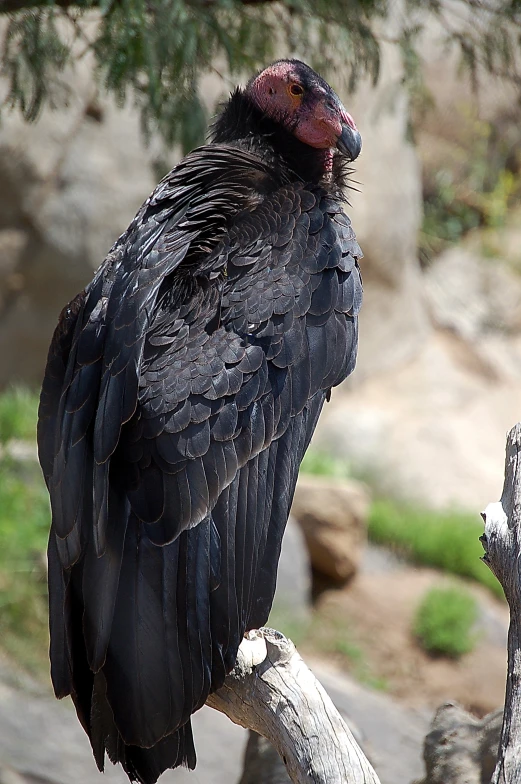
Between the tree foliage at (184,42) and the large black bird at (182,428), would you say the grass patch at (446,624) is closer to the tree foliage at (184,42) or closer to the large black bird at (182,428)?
the tree foliage at (184,42)

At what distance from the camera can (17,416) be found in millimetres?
6293

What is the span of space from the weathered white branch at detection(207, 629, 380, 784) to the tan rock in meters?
4.20

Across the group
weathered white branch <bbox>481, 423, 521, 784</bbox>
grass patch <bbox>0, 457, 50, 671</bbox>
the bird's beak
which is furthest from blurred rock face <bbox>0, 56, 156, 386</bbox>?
weathered white branch <bbox>481, 423, 521, 784</bbox>

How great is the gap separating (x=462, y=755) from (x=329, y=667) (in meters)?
3.07

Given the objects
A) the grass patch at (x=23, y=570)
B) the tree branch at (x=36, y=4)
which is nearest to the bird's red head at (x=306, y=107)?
the tree branch at (x=36, y=4)

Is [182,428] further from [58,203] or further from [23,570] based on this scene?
[58,203]

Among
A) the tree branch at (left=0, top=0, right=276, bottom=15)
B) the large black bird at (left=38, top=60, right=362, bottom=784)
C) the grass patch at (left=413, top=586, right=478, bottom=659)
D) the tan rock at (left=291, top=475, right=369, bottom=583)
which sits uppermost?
the tan rock at (left=291, top=475, right=369, bottom=583)

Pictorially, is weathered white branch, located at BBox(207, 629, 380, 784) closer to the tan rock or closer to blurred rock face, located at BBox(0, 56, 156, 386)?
the tan rock

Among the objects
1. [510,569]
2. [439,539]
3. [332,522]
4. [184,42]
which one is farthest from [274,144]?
[439,539]

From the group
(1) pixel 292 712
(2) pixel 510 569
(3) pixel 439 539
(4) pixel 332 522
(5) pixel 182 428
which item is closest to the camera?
(2) pixel 510 569

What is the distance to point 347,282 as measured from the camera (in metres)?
2.64

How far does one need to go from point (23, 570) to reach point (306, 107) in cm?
322

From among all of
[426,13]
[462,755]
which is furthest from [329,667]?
[426,13]

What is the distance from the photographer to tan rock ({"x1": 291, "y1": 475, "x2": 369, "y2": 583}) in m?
6.57
